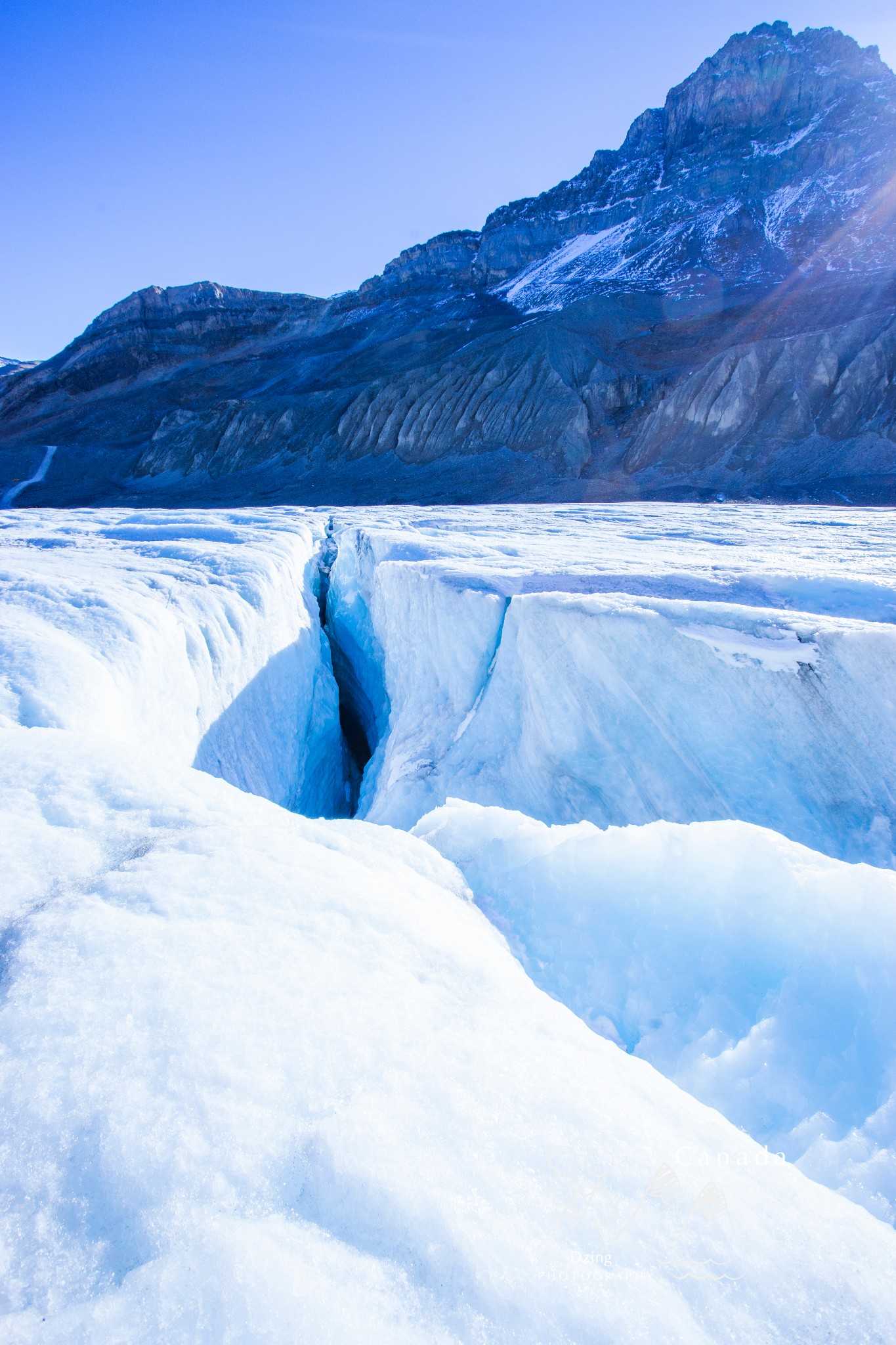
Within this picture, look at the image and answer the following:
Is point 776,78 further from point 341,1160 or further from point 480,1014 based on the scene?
point 341,1160

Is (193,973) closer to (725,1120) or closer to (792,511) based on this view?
(725,1120)

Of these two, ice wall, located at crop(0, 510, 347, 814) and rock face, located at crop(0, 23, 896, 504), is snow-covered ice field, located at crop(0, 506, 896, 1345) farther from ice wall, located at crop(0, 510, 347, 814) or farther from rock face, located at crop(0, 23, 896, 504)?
rock face, located at crop(0, 23, 896, 504)

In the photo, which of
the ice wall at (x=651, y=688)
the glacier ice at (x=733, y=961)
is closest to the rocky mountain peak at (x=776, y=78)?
the ice wall at (x=651, y=688)

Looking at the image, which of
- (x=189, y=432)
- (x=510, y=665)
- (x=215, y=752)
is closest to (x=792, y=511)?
(x=510, y=665)

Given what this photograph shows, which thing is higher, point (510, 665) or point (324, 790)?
point (510, 665)

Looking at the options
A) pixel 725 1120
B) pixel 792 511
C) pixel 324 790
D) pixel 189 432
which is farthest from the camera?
pixel 189 432

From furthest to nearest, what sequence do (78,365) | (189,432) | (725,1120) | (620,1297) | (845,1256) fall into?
1. (78,365)
2. (189,432)
3. (725,1120)
4. (845,1256)
5. (620,1297)

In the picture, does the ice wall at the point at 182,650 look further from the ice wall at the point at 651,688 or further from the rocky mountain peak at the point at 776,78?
the rocky mountain peak at the point at 776,78
